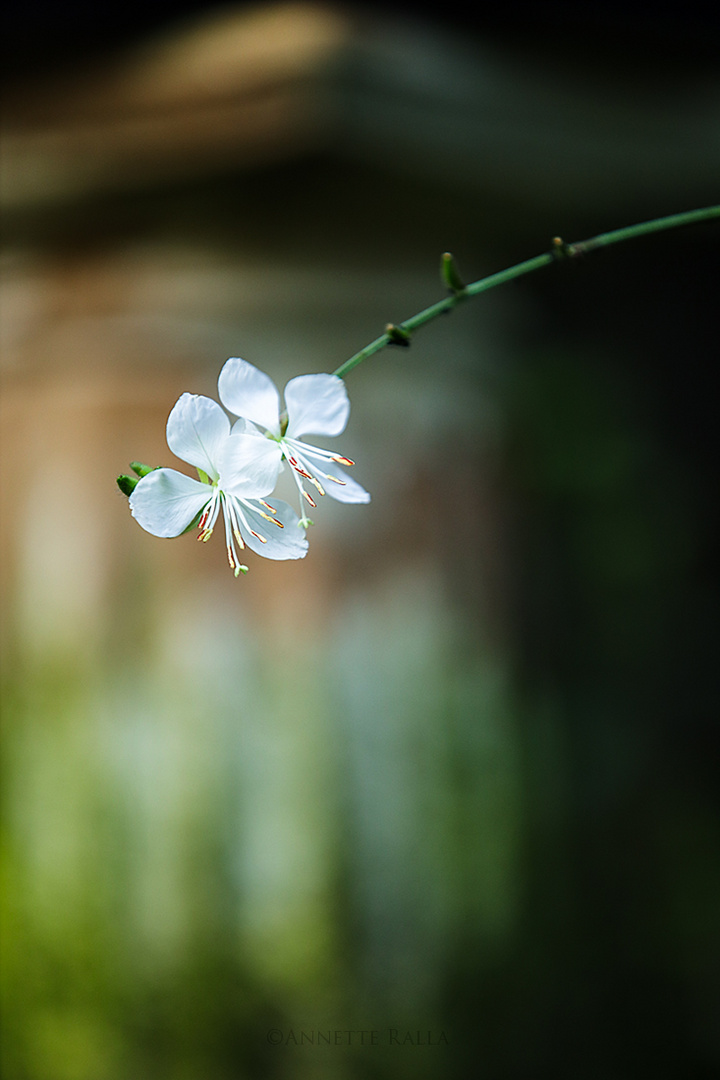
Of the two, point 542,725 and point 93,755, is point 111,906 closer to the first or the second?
point 93,755

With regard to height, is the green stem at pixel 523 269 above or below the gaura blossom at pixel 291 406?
above

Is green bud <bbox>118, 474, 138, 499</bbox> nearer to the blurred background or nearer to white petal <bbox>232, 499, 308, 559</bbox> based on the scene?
white petal <bbox>232, 499, 308, 559</bbox>

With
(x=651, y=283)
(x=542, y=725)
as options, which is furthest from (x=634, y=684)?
(x=651, y=283)

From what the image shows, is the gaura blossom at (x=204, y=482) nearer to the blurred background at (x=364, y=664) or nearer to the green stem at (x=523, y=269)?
the green stem at (x=523, y=269)

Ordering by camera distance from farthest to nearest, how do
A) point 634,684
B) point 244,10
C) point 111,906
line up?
point 634,684
point 111,906
point 244,10

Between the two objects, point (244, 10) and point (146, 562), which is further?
point (146, 562)

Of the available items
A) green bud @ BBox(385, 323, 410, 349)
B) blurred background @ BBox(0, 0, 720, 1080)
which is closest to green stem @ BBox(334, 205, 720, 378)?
green bud @ BBox(385, 323, 410, 349)

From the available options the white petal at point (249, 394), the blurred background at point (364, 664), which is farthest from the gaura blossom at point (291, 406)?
the blurred background at point (364, 664)

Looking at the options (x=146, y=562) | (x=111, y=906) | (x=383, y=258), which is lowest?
(x=111, y=906)
